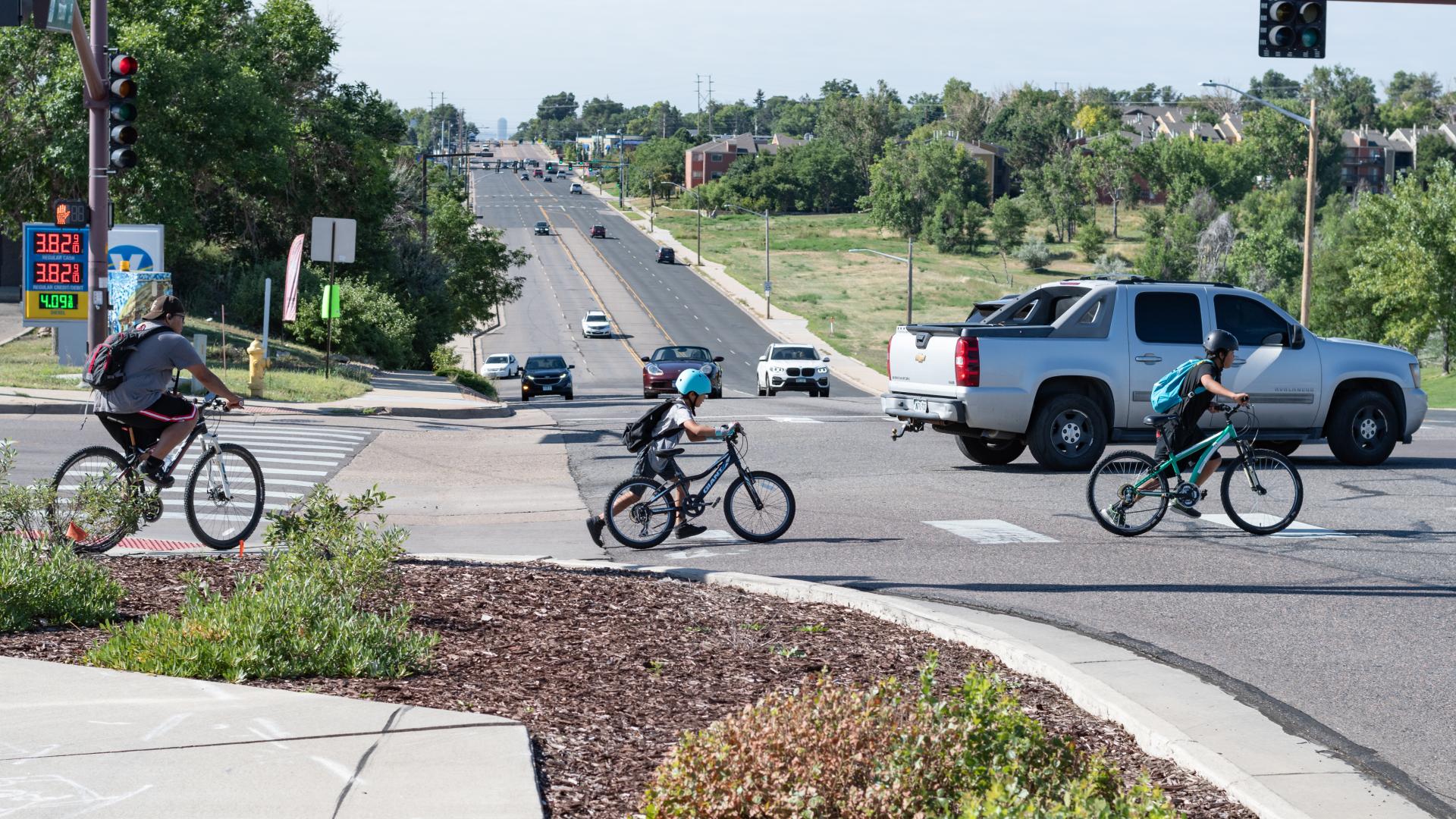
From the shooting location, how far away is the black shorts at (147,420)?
394 inches

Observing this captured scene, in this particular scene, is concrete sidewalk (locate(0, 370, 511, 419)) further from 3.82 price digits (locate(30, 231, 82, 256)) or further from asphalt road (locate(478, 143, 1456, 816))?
asphalt road (locate(478, 143, 1456, 816))

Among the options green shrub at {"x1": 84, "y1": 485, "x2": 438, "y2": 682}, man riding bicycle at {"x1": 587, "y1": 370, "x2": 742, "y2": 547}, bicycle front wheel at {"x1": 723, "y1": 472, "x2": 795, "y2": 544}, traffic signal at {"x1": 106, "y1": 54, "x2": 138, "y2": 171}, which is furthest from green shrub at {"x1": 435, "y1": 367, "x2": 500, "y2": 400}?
green shrub at {"x1": 84, "y1": 485, "x2": 438, "y2": 682}

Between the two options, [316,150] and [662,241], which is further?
[662,241]

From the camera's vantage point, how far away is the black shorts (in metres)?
10.0

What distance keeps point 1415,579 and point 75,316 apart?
73.3ft

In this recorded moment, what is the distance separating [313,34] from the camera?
48.0 m

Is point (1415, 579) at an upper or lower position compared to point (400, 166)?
lower

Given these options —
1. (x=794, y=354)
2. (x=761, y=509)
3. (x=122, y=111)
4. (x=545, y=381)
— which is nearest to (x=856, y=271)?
(x=794, y=354)

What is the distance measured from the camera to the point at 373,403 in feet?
84.5

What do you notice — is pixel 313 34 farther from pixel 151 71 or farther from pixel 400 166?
pixel 400 166

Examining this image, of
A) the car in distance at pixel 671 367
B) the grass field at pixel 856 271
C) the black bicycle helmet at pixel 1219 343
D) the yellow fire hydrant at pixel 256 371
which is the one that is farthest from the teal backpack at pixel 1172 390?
the grass field at pixel 856 271

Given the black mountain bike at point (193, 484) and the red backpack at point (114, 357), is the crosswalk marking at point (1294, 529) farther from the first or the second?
the red backpack at point (114, 357)

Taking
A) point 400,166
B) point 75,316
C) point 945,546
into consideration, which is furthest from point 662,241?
point 945,546

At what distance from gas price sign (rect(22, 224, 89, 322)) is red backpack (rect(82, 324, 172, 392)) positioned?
51.6ft
